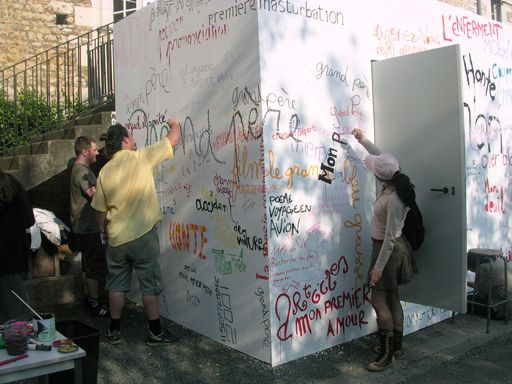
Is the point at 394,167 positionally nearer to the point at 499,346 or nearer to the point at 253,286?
the point at 253,286

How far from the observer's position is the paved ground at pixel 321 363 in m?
4.22

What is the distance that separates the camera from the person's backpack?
442 cm

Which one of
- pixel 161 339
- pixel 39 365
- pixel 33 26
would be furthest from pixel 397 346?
pixel 33 26

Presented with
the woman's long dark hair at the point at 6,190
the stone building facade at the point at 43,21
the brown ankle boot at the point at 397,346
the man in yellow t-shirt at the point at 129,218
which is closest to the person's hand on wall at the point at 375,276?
the brown ankle boot at the point at 397,346

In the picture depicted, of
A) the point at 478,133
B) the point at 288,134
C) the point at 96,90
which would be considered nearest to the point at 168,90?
the point at 288,134

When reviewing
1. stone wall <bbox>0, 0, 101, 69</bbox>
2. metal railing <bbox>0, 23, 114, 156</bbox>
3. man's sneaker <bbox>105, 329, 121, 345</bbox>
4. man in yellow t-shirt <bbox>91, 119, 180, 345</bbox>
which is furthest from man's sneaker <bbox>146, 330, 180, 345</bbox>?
stone wall <bbox>0, 0, 101, 69</bbox>

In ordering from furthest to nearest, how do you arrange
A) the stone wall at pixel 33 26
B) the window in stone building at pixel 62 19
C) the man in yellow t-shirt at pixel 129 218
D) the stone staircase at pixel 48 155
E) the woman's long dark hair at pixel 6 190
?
1. the window in stone building at pixel 62 19
2. the stone wall at pixel 33 26
3. the stone staircase at pixel 48 155
4. the man in yellow t-shirt at pixel 129 218
5. the woman's long dark hair at pixel 6 190

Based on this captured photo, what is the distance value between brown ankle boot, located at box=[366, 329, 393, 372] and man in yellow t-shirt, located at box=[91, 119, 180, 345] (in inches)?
69.1

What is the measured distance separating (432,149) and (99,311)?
362 cm

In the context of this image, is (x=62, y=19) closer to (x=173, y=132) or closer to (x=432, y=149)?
(x=173, y=132)

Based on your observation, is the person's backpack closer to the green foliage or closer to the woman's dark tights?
the woman's dark tights

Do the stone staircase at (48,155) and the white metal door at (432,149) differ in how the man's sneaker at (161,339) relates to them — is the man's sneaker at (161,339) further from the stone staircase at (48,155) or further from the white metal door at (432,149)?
the stone staircase at (48,155)

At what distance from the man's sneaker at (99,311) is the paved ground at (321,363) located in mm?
561

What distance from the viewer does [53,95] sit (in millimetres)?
9078
